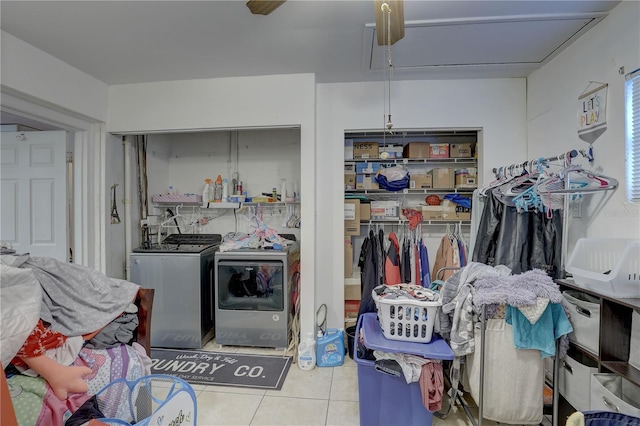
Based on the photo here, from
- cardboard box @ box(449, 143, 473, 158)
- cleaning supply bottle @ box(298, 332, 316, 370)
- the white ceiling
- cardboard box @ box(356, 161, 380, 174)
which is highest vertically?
the white ceiling

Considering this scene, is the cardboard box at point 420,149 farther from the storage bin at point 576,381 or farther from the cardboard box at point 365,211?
the storage bin at point 576,381

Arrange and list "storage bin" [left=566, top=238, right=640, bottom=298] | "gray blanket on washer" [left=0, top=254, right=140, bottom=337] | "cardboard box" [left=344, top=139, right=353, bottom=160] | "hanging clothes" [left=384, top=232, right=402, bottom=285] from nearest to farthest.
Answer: "storage bin" [left=566, top=238, right=640, bottom=298] → "gray blanket on washer" [left=0, top=254, right=140, bottom=337] → "hanging clothes" [left=384, top=232, right=402, bottom=285] → "cardboard box" [left=344, top=139, right=353, bottom=160]

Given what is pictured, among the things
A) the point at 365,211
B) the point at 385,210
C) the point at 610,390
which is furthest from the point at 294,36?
the point at 610,390

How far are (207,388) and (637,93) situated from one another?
3.25 meters

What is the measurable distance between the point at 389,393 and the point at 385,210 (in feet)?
5.87

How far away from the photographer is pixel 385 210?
301cm

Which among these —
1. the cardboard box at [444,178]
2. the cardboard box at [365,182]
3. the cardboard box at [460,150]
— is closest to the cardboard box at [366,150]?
the cardboard box at [365,182]

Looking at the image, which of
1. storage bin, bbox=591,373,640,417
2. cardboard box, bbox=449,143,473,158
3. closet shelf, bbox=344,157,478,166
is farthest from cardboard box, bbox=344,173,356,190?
storage bin, bbox=591,373,640,417

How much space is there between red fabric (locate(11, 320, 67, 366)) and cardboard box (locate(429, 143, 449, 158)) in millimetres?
3174

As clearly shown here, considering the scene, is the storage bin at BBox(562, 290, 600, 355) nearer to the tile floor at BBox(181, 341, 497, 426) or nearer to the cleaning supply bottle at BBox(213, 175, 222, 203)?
the tile floor at BBox(181, 341, 497, 426)

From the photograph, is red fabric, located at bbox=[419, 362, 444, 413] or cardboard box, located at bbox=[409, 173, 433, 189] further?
cardboard box, located at bbox=[409, 173, 433, 189]

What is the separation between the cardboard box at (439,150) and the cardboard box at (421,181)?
23 centimetres

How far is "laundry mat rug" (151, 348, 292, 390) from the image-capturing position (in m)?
2.18

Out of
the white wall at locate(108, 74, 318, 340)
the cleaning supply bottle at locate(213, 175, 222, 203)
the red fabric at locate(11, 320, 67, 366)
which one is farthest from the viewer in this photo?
the cleaning supply bottle at locate(213, 175, 222, 203)
